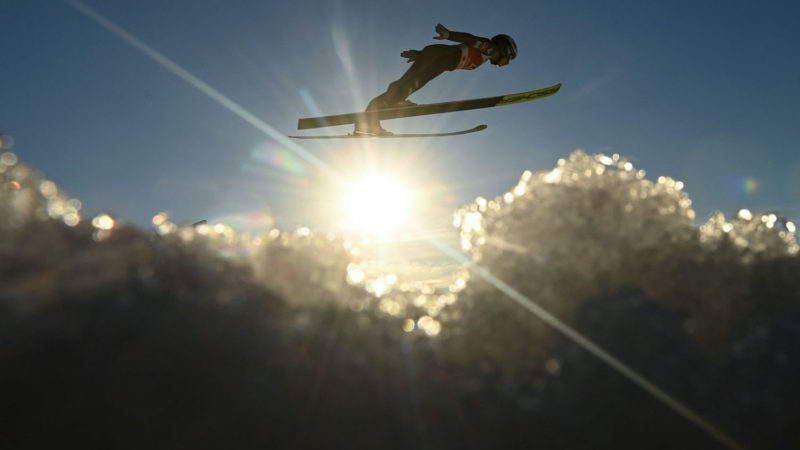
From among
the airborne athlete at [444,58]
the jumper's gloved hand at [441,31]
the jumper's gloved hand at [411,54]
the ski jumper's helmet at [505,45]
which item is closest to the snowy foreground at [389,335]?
the jumper's gloved hand at [441,31]

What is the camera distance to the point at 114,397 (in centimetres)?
399

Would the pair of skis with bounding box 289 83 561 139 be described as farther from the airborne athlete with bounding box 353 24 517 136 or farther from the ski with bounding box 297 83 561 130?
the airborne athlete with bounding box 353 24 517 136

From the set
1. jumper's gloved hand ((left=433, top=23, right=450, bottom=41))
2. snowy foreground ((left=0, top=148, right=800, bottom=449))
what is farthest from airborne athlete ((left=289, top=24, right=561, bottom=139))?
snowy foreground ((left=0, top=148, right=800, bottom=449))

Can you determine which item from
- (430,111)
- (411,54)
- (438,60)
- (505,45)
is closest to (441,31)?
(438,60)

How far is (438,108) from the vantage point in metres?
A: 14.6

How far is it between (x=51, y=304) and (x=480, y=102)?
12.9m

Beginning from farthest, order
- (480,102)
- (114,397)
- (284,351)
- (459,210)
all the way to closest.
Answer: (480,102), (459,210), (284,351), (114,397)

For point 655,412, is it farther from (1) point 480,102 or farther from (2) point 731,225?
(1) point 480,102

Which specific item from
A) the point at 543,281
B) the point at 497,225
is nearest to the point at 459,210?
the point at 497,225

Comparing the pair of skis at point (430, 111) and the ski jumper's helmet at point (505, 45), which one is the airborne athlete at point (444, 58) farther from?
the pair of skis at point (430, 111)

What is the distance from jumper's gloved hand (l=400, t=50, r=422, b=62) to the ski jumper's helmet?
6.51 ft

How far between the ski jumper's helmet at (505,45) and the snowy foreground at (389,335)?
7.93 meters

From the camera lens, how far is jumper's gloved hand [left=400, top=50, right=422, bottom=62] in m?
12.3

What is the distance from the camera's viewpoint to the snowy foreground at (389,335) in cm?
402
